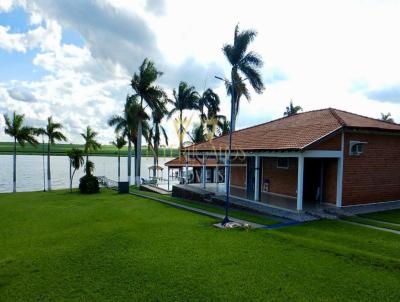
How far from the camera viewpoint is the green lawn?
6383 millimetres

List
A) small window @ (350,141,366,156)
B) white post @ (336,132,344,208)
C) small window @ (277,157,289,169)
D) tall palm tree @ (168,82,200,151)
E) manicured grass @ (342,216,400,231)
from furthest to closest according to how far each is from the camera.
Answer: tall palm tree @ (168,82,200,151) < small window @ (277,157,289,169) < small window @ (350,141,366,156) < white post @ (336,132,344,208) < manicured grass @ (342,216,400,231)

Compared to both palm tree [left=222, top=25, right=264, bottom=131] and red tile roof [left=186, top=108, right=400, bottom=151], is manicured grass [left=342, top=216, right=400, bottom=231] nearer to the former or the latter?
red tile roof [left=186, top=108, right=400, bottom=151]

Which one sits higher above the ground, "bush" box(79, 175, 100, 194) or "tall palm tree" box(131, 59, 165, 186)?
"tall palm tree" box(131, 59, 165, 186)

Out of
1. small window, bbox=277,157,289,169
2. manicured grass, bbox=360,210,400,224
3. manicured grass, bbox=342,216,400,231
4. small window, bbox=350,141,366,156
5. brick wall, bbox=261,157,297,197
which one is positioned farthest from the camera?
small window, bbox=277,157,289,169

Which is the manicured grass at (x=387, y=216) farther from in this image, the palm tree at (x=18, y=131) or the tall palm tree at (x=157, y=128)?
the palm tree at (x=18, y=131)

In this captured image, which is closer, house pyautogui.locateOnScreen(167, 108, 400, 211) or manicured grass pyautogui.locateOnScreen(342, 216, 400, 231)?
manicured grass pyautogui.locateOnScreen(342, 216, 400, 231)

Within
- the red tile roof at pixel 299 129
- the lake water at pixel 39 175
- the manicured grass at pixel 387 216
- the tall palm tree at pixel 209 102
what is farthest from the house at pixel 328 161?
the lake water at pixel 39 175

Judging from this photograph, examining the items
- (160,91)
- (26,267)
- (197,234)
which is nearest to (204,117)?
Answer: (160,91)

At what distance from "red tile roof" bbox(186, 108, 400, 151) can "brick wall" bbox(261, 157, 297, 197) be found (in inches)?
61.1

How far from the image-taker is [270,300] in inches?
237

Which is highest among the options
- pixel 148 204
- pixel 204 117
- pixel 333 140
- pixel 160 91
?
pixel 160 91

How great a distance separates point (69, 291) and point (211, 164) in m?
26.5

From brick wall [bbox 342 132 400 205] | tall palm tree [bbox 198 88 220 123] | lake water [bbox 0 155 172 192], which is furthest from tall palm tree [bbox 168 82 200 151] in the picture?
brick wall [bbox 342 132 400 205]

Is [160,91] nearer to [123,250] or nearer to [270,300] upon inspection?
[123,250]
